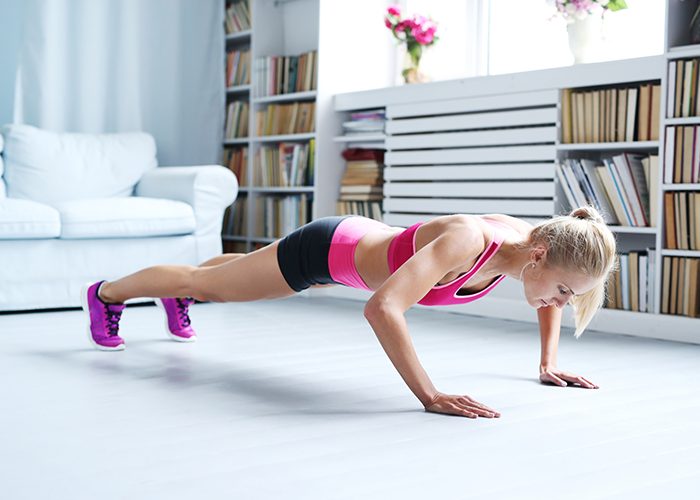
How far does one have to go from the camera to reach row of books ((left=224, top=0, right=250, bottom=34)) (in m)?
5.23

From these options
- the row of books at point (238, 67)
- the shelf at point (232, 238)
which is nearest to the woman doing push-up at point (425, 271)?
the shelf at point (232, 238)

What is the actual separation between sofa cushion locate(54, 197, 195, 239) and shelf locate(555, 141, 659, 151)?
1.76 m

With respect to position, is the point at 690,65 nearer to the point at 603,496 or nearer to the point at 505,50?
the point at 505,50

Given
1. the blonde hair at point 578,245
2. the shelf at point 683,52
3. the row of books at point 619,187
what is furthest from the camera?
the row of books at point 619,187

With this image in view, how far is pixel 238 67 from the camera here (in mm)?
5312

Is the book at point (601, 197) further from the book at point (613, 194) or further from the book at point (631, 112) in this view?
the book at point (631, 112)

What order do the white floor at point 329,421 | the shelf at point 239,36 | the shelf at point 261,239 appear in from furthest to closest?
the shelf at point 239,36
the shelf at point 261,239
the white floor at point 329,421

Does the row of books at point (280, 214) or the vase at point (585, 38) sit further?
the row of books at point (280, 214)

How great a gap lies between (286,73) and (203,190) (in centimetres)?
107

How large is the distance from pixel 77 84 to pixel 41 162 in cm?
68

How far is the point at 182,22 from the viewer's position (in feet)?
16.9

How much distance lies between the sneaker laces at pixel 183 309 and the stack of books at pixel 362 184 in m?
1.65

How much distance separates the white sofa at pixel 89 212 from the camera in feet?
12.2

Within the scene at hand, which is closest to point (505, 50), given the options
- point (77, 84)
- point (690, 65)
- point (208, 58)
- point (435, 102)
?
point (435, 102)
